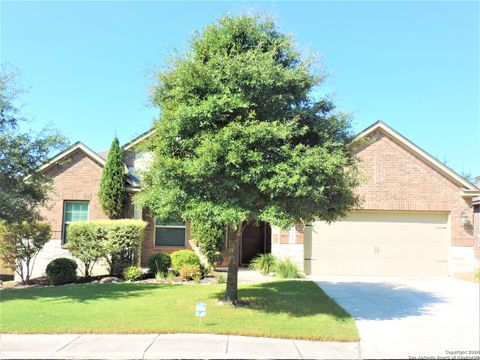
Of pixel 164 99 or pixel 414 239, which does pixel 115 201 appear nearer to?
pixel 164 99

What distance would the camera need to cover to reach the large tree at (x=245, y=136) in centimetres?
770

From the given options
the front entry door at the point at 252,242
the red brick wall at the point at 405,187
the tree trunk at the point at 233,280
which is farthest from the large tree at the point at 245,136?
the front entry door at the point at 252,242

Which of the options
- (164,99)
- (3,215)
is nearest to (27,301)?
(3,215)

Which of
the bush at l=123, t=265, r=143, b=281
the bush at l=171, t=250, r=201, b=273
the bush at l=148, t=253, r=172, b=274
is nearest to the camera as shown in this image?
the bush at l=123, t=265, r=143, b=281

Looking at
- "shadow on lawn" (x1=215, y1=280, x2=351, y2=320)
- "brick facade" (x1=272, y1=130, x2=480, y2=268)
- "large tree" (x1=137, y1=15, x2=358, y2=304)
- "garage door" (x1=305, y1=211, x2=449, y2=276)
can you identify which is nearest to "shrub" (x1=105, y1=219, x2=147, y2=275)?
"shadow on lawn" (x1=215, y1=280, x2=351, y2=320)

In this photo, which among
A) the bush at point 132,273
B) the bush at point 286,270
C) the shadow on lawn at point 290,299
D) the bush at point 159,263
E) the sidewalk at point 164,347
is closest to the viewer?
the sidewalk at point 164,347

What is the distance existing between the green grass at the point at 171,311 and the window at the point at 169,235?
15.0ft

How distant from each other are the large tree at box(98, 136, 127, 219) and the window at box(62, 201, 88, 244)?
1.37 metres

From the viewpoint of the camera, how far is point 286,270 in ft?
46.0

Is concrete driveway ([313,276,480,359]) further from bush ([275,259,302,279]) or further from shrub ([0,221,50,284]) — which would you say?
shrub ([0,221,50,284])

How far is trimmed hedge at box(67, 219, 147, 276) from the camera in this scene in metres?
13.1

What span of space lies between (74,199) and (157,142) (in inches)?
357

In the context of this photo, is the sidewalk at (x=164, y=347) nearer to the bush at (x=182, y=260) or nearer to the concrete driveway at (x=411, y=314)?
the concrete driveway at (x=411, y=314)

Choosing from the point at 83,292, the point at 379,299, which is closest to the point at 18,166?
the point at 83,292
